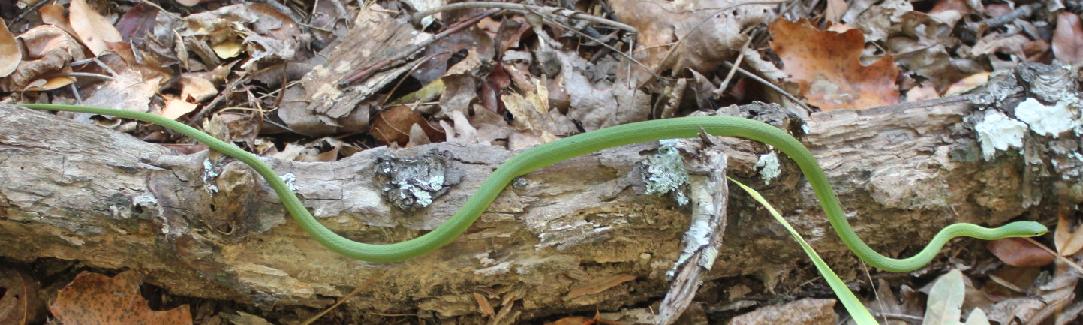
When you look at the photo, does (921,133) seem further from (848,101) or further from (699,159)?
(699,159)

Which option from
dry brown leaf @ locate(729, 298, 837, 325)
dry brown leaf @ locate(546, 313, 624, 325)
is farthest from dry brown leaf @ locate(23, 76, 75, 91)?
dry brown leaf @ locate(729, 298, 837, 325)

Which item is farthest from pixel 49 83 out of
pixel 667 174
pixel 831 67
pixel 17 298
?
pixel 831 67

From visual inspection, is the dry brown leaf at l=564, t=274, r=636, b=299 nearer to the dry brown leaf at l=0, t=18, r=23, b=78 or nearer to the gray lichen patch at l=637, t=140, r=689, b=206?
the gray lichen patch at l=637, t=140, r=689, b=206

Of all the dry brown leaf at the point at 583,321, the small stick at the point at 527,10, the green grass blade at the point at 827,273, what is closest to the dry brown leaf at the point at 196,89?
the small stick at the point at 527,10

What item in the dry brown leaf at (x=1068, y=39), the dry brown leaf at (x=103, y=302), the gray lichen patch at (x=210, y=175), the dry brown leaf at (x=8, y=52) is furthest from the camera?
the dry brown leaf at (x=1068, y=39)

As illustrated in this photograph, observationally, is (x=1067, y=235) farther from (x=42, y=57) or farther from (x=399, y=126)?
(x=42, y=57)

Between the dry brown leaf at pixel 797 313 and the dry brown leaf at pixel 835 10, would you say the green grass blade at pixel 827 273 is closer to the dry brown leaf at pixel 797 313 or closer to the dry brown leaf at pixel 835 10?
the dry brown leaf at pixel 797 313

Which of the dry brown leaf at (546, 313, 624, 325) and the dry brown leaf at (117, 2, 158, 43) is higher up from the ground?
the dry brown leaf at (117, 2, 158, 43)
